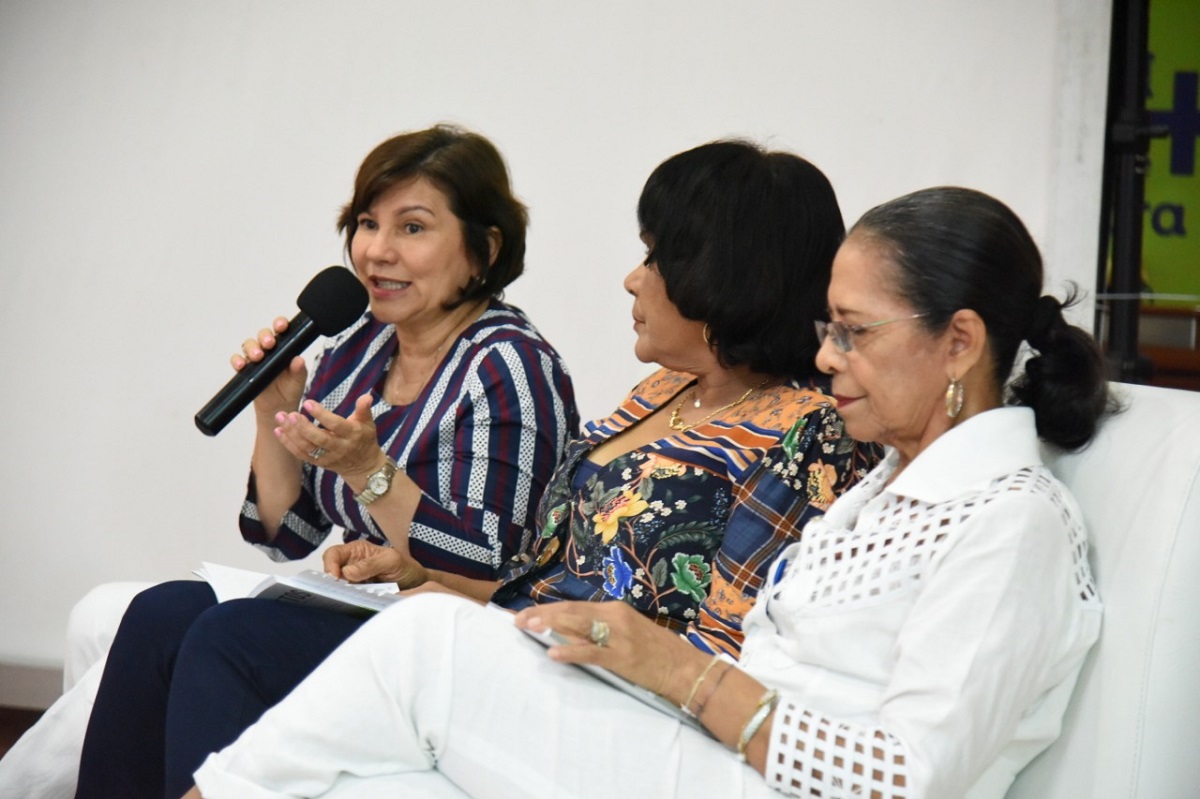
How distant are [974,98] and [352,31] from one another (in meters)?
1.60

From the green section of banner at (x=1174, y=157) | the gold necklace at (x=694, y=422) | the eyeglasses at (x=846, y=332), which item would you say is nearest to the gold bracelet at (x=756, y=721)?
the eyeglasses at (x=846, y=332)

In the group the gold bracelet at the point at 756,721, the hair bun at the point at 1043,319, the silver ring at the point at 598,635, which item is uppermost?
the hair bun at the point at 1043,319

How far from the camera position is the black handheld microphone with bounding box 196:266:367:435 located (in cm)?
206

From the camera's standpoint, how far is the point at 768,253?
1.85m

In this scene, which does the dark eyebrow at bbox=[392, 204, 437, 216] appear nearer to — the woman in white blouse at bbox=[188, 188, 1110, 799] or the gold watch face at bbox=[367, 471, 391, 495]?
the gold watch face at bbox=[367, 471, 391, 495]

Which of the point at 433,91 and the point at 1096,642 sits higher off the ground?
the point at 433,91

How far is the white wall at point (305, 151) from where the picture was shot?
2955 mm

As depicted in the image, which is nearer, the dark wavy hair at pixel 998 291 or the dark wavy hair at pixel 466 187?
the dark wavy hair at pixel 998 291

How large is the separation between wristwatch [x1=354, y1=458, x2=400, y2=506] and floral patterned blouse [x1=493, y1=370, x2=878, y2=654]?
0.87 feet

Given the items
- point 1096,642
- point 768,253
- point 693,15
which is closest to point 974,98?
point 693,15

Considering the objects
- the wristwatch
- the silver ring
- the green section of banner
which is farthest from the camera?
the green section of banner

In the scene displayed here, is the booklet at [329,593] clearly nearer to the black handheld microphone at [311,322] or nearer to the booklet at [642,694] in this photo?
the black handheld microphone at [311,322]

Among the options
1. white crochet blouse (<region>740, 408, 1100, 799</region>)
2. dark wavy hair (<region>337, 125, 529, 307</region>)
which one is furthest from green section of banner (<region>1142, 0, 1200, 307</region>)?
white crochet blouse (<region>740, 408, 1100, 799</region>)

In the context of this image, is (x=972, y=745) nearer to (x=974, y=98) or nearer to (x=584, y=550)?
(x=584, y=550)
